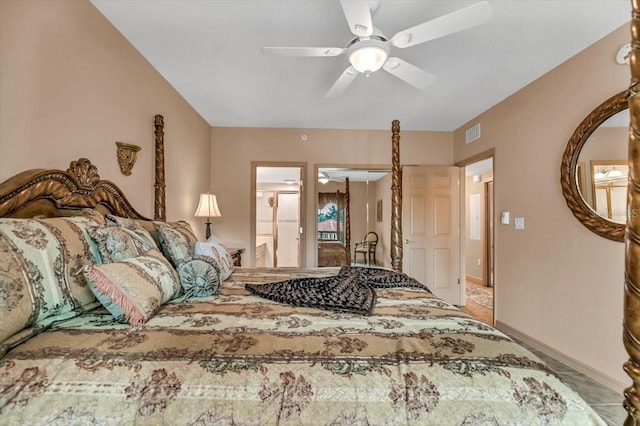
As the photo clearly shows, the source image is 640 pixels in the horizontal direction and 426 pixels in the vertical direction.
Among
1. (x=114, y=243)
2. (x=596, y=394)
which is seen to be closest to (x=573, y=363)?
(x=596, y=394)

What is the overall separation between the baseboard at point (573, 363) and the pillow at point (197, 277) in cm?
293

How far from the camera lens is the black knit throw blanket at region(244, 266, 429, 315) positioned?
1400mm

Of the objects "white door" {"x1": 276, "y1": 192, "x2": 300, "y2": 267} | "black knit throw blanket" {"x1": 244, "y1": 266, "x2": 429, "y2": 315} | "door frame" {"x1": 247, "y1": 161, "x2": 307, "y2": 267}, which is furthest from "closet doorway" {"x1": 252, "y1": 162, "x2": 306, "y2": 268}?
"black knit throw blanket" {"x1": 244, "y1": 266, "x2": 429, "y2": 315}

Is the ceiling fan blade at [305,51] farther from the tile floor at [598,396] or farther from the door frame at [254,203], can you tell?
the tile floor at [598,396]

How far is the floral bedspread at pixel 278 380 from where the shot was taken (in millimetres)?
845

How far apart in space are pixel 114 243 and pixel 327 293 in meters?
1.07

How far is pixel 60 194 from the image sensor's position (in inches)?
63.5

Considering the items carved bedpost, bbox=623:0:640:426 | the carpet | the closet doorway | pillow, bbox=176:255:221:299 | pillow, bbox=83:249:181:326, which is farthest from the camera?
the closet doorway

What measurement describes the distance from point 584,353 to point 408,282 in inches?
69.6

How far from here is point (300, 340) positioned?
3.49 feet

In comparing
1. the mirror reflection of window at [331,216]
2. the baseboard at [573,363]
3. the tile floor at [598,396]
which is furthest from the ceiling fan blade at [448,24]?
the mirror reflection of window at [331,216]

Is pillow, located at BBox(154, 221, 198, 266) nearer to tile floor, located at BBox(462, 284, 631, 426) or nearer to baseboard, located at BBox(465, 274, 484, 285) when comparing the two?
tile floor, located at BBox(462, 284, 631, 426)

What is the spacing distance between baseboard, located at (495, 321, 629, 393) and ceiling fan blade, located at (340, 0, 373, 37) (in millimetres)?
3008

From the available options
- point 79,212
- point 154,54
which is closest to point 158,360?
point 79,212
